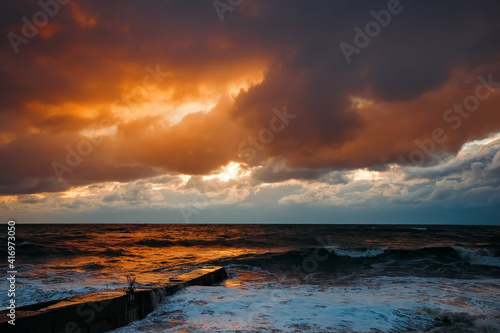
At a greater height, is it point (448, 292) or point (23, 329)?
point (23, 329)

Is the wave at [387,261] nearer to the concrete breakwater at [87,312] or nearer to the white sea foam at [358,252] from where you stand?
the white sea foam at [358,252]

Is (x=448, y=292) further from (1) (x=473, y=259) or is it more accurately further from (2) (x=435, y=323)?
(1) (x=473, y=259)

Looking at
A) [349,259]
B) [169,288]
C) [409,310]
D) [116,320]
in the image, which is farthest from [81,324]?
[349,259]

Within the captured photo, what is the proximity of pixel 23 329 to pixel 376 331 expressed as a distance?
7.14 meters

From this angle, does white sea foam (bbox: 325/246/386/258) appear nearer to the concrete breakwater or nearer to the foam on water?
the foam on water

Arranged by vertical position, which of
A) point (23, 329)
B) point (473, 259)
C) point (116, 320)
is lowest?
point (473, 259)

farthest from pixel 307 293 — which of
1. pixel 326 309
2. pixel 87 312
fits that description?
pixel 87 312

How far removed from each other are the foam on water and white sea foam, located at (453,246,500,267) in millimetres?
11777

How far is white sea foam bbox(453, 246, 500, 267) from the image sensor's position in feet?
75.3

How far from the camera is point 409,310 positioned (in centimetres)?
922

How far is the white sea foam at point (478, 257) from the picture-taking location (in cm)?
2296

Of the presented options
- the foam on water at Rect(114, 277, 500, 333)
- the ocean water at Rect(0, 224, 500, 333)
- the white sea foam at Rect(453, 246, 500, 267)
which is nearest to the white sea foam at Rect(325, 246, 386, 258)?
the ocean water at Rect(0, 224, 500, 333)

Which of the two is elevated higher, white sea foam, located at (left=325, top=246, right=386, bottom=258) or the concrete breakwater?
the concrete breakwater

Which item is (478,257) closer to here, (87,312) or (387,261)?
(387,261)
